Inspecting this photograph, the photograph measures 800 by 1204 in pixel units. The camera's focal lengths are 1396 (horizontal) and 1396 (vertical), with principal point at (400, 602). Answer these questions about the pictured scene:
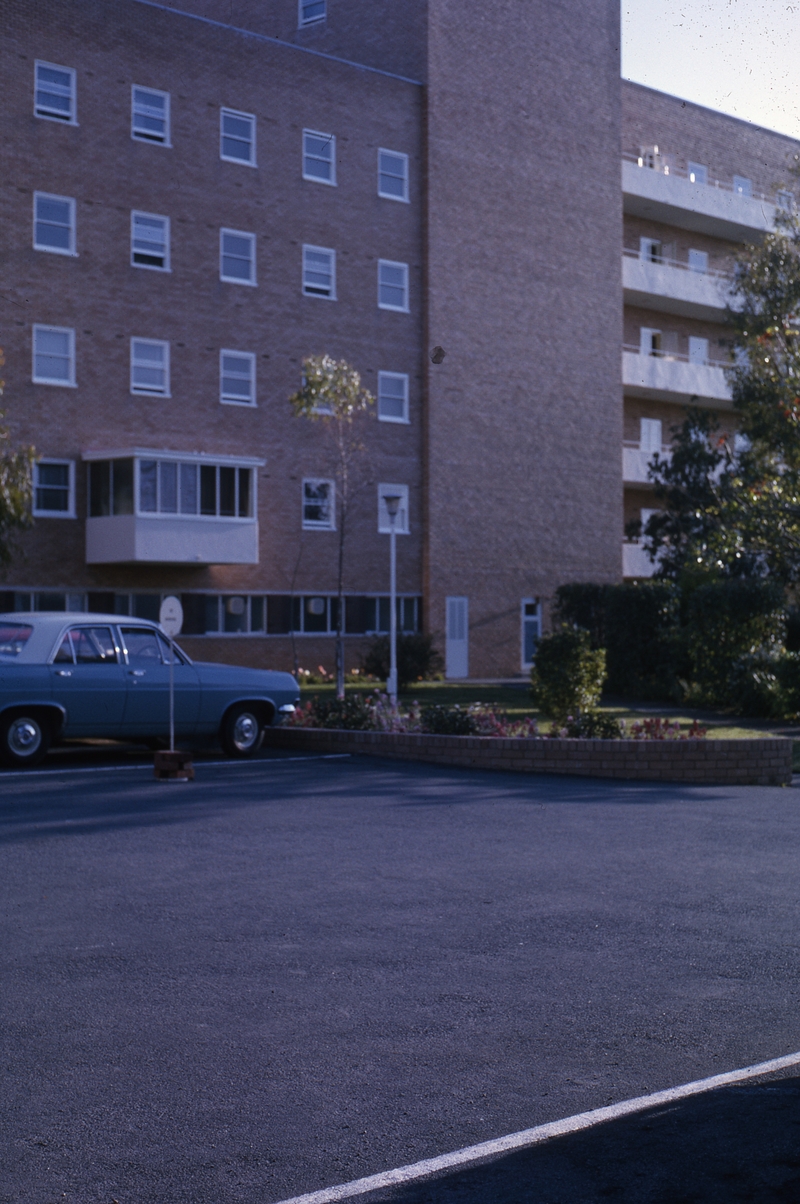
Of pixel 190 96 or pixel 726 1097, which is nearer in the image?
pixel 726 1097

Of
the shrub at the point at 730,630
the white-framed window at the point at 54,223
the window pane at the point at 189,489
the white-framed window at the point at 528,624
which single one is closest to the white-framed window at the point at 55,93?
the white-framed window at the point at 54,223

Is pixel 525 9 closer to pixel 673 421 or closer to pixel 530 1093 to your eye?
pixel 673 421

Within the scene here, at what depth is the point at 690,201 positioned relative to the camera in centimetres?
4981

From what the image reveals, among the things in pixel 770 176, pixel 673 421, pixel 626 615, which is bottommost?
pixel 626 615

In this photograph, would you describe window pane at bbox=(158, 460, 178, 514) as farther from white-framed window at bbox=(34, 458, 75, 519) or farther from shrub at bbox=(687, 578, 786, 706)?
shrub at bbox=(687, 578, 786, 706)

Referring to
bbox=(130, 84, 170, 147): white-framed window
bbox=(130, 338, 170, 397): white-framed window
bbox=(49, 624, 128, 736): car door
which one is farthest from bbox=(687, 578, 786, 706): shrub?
bbox=(130, 84, 170, 147): white-framed window

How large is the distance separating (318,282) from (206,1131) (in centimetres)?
3626

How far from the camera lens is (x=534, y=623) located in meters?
44.6

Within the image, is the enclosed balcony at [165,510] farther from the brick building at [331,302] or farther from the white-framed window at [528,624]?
the white-framed window at [528,624]

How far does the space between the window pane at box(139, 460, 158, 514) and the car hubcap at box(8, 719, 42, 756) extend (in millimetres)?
18900

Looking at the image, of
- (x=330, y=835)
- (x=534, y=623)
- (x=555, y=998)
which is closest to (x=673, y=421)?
(x=534, y=623)

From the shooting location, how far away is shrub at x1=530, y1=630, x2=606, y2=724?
21234 millimetres

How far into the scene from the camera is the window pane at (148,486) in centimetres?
3400

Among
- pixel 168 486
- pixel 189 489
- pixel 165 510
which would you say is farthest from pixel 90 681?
pixel 189 489
